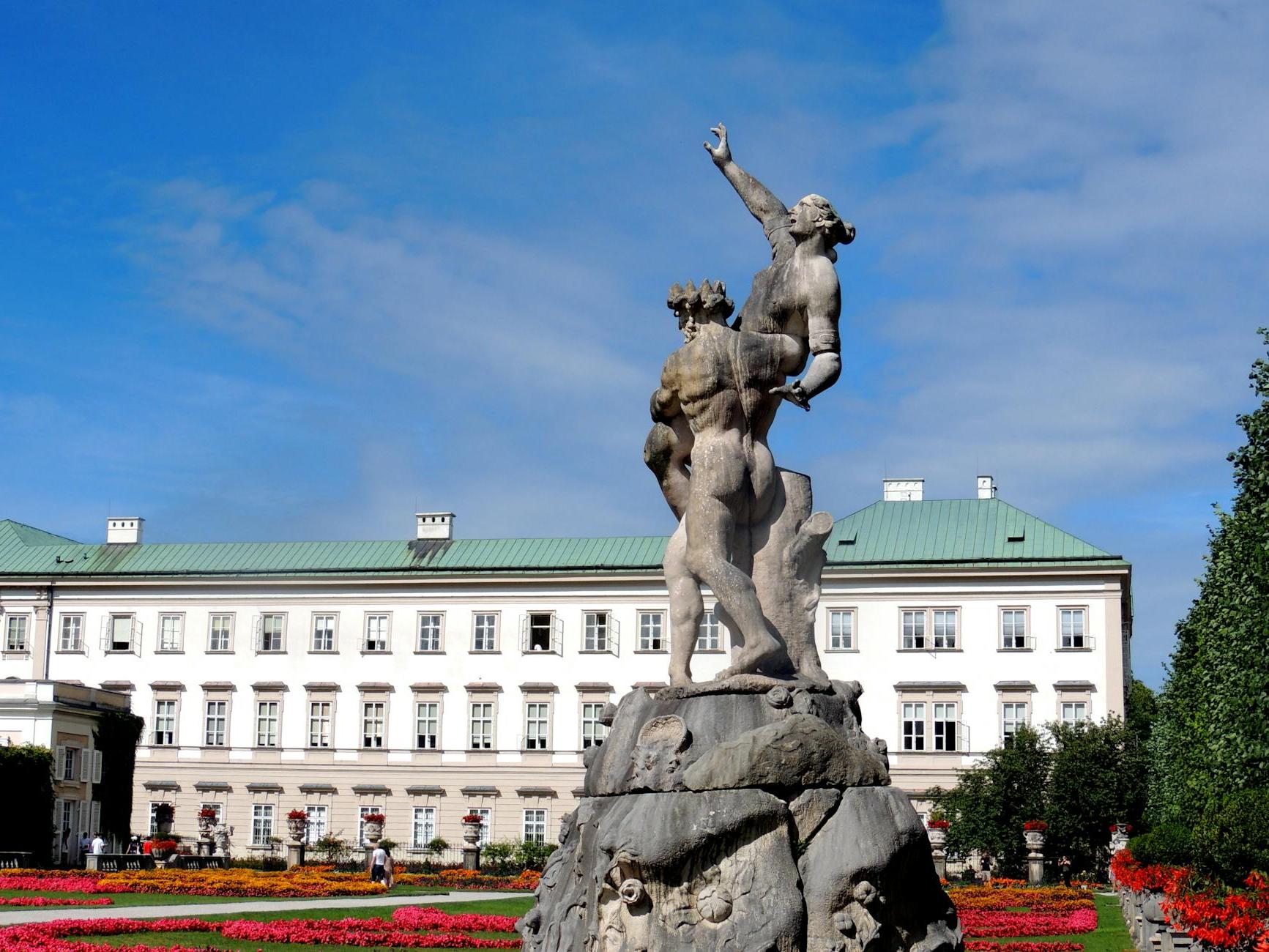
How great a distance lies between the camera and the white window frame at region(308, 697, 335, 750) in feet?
205

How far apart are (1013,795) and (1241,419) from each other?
26.8 metres

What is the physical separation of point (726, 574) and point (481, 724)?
5288cm

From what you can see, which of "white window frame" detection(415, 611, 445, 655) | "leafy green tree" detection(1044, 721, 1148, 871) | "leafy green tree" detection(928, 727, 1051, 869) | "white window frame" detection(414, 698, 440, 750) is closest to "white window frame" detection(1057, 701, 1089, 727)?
"leafy green tree" detection(1044, 721, 1148, 871)

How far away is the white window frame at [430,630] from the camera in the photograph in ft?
206

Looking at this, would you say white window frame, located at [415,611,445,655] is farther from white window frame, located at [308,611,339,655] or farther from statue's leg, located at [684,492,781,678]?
statue's leg, located at [684,492,781,678]

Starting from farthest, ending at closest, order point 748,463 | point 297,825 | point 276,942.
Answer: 1. point 297,825
2. point 276,942
3. point 748,463

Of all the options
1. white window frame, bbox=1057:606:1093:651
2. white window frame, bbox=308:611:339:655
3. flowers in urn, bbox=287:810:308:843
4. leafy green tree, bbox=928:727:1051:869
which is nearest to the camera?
flowers in urn, bbox=287:810:308:843

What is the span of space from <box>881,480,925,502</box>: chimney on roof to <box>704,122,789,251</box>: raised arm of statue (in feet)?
172

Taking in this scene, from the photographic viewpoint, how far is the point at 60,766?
52625 mm

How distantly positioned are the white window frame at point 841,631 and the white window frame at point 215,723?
23879 millimetres

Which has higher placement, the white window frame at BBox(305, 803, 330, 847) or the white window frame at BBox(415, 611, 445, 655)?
the white window frame at BBox(415, 611, 445, 655)

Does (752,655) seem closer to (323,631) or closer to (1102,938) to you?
(1102,938)

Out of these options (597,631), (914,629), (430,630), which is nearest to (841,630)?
(914,629)

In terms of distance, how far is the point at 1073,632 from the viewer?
57219 mm
